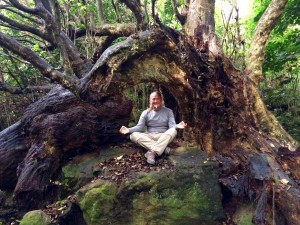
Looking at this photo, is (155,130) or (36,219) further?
(155,130)

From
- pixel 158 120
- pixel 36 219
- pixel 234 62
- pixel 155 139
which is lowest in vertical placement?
pixel 36 219

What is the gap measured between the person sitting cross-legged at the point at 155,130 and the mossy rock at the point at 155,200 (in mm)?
525

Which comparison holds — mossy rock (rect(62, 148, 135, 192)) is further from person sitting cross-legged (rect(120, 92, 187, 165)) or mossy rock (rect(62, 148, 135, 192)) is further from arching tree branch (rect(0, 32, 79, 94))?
arching tree branch (rect(0, 32, 79, 94))

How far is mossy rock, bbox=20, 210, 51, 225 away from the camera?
4926mm

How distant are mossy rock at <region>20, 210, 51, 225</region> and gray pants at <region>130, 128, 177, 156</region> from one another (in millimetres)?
2052

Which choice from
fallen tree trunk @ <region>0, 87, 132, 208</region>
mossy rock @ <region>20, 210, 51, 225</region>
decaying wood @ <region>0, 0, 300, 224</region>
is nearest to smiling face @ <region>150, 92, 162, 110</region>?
decaying wood @ <region>0, 0, 300, 224</region>

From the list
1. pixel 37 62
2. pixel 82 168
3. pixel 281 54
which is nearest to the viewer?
pixel 37 62

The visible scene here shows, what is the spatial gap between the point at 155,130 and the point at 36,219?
8.77ft

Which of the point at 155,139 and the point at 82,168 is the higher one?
the point at 155,139

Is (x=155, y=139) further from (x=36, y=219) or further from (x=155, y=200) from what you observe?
(x=36, y=219)

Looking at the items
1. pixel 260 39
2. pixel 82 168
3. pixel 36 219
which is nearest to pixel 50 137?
pixel 82 168

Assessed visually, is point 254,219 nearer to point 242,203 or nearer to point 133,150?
point 242,203

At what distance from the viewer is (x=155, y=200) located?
17.3 feet

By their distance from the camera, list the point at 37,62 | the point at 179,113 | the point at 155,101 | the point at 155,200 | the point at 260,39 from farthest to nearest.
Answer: the point at 260,39 → the point at 179,113 → the point at 155,101 → the point at 37,62 → the point at 155,200
